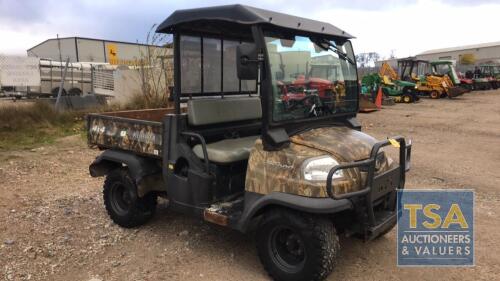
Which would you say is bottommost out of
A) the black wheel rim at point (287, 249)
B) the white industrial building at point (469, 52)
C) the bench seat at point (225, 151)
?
the black wheel rim at point (287, 249)

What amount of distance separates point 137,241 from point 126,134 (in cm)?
114

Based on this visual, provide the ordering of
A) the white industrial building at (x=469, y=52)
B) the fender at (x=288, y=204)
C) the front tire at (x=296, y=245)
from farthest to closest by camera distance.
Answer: the white industrial building at (x=469, y=52), the front tire at (x=296, y=245), the fender at (x=288, y=204)

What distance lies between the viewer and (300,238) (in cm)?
348

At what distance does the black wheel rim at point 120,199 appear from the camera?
502 cm

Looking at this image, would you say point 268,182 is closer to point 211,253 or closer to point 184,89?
point 211,253

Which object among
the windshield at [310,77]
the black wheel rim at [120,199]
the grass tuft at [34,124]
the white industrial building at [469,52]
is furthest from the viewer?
the white industrial building at [469,52]

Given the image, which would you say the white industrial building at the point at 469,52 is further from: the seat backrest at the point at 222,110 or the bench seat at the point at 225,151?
the bench seat at the point at 225,151

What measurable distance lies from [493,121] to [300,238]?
13869 millimetres

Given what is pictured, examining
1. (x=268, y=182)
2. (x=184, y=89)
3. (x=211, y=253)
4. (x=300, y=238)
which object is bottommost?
(x=211, y=253)

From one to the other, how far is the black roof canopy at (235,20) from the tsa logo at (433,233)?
5.46ft

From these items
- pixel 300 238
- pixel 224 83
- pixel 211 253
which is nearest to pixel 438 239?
pixel 300 238

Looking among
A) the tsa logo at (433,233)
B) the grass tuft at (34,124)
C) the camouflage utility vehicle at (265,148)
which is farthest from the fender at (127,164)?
the grass tuft at (34,124)

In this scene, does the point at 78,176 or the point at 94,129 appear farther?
the point at 78,176

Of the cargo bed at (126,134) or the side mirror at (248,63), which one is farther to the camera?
the cargo bed at (126,134)
